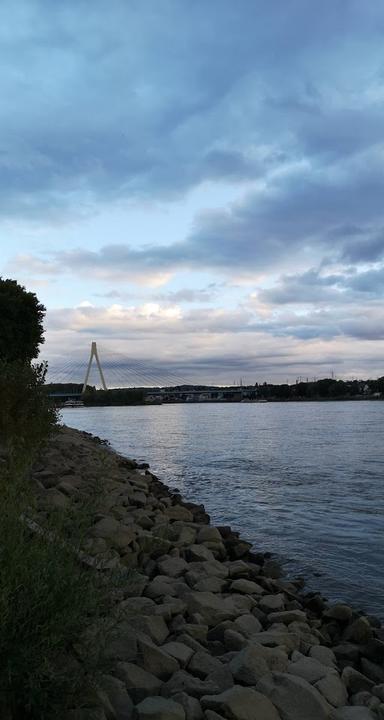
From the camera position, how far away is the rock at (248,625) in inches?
254

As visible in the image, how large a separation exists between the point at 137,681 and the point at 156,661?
452mm

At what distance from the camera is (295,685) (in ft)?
16.1

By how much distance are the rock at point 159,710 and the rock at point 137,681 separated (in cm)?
24

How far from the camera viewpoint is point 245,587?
8344 mm

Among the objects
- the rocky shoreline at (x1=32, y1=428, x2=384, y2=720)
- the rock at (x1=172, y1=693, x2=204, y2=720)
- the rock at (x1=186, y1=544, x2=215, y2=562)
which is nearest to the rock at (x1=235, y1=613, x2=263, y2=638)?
the rocky shoreline at (x1=32, y1=428, x2=384, y2=720)

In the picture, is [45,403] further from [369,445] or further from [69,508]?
[369,445]

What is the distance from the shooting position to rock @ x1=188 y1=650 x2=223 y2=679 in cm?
515

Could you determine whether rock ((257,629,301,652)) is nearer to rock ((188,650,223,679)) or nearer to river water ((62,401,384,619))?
rock ((188,650,223,679))

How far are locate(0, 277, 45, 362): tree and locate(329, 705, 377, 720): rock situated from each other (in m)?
28.1

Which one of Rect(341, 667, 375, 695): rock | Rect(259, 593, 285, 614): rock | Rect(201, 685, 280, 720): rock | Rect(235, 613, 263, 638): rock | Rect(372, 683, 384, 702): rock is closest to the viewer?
Rect(201, 685, 280, 720): rock

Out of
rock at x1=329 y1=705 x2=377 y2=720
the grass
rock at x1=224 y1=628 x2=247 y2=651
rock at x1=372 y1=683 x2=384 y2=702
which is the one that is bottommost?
rock at x1=372 y1=683 x2=384 y2=702

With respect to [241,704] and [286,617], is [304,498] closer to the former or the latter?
[286,617]

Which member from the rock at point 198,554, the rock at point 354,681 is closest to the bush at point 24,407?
the rock at point 198,554

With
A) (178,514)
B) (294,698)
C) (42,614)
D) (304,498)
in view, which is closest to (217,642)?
(294,698)
